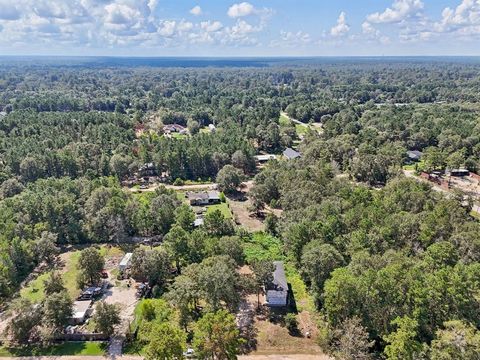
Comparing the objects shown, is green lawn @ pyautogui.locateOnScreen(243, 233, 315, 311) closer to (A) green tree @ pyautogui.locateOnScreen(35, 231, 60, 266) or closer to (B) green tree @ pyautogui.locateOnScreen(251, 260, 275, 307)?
(B) green tree @ pyautogui.locateOnScreen(251, 260, 275, 307)

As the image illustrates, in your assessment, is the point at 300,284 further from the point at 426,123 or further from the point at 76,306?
the point at 426,123

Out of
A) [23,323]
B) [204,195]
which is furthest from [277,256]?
[23,323]

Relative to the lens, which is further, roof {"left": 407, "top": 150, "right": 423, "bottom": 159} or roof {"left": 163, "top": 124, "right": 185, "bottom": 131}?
roof {"left": 163, "top": 124, "right": 185, "bottom": 131}

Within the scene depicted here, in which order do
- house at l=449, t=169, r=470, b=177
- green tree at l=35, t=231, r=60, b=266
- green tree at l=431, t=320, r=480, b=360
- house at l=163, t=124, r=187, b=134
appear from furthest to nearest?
1. house at l=163, t=124, r=187, b=134
2. house at l=449, t=169, r=470, b=177
3. green tree at l=35, t=231, r=60, b=266
4. green tree at l=431, t=320, r=480, b=360

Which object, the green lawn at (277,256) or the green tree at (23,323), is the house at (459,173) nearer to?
the green lawn at (277,256)

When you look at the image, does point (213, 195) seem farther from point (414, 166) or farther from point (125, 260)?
point (414, 166)

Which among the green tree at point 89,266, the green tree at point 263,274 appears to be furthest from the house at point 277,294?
the green tree at point 89,266

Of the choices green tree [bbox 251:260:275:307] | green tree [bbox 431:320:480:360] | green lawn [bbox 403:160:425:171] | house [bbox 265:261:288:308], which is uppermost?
green tree [bbox 431:320:480:360]

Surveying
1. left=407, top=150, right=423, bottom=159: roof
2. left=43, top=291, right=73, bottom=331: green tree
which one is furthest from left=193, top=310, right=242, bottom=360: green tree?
→ left=407, top=150, right=423, bottom=159: roof
